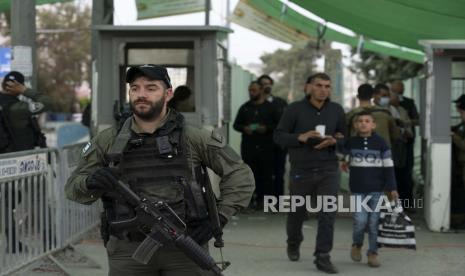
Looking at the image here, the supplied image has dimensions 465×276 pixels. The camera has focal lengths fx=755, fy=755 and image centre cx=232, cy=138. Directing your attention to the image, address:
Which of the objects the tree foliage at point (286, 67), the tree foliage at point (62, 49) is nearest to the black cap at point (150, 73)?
the tree foliage at point (62, 49)

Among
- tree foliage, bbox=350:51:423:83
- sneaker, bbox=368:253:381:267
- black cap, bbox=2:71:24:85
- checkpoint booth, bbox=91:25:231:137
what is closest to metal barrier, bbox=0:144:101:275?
black cap, bbox=2:71:24:85

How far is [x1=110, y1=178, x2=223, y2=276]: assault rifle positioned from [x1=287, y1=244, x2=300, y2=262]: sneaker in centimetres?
378

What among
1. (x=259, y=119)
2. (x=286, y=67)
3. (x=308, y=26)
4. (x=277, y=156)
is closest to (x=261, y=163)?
(x=277, y=156)

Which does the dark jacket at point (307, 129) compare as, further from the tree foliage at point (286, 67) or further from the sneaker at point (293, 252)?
the tree foliage at point (286, 67)

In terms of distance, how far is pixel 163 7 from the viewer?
12469 mm

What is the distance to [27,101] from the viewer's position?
7.57 meters

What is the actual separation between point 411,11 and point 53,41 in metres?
43.1

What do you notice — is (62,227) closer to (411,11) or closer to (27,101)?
(27,101)

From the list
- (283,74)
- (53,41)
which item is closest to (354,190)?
(53,41)

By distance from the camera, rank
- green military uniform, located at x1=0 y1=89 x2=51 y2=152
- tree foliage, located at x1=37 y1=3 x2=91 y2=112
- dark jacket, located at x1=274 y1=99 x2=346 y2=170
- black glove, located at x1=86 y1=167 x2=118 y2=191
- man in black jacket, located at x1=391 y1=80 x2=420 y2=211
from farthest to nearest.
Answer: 1. tree foliage, located at x1=37 y1=3 x2=91 y2=112
2. man in black jacket, located at x1=391 y1=80 x2=420 y2=211
3. green military uniform, located at x1=0 y1=89 x2=51 y2=152
4. dark jacket, located at x1=274 y1=99 x2=346 y2=170
5. black glove, located at x1=86 y1=167 x2=118 y2=191

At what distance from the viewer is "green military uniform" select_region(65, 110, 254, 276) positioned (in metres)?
3.70

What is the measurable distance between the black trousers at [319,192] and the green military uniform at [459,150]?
8.14 feet

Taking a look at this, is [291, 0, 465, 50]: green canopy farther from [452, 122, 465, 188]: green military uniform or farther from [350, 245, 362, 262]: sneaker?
[350, 245, 362, 262]: sneaker

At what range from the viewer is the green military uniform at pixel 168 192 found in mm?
3703
